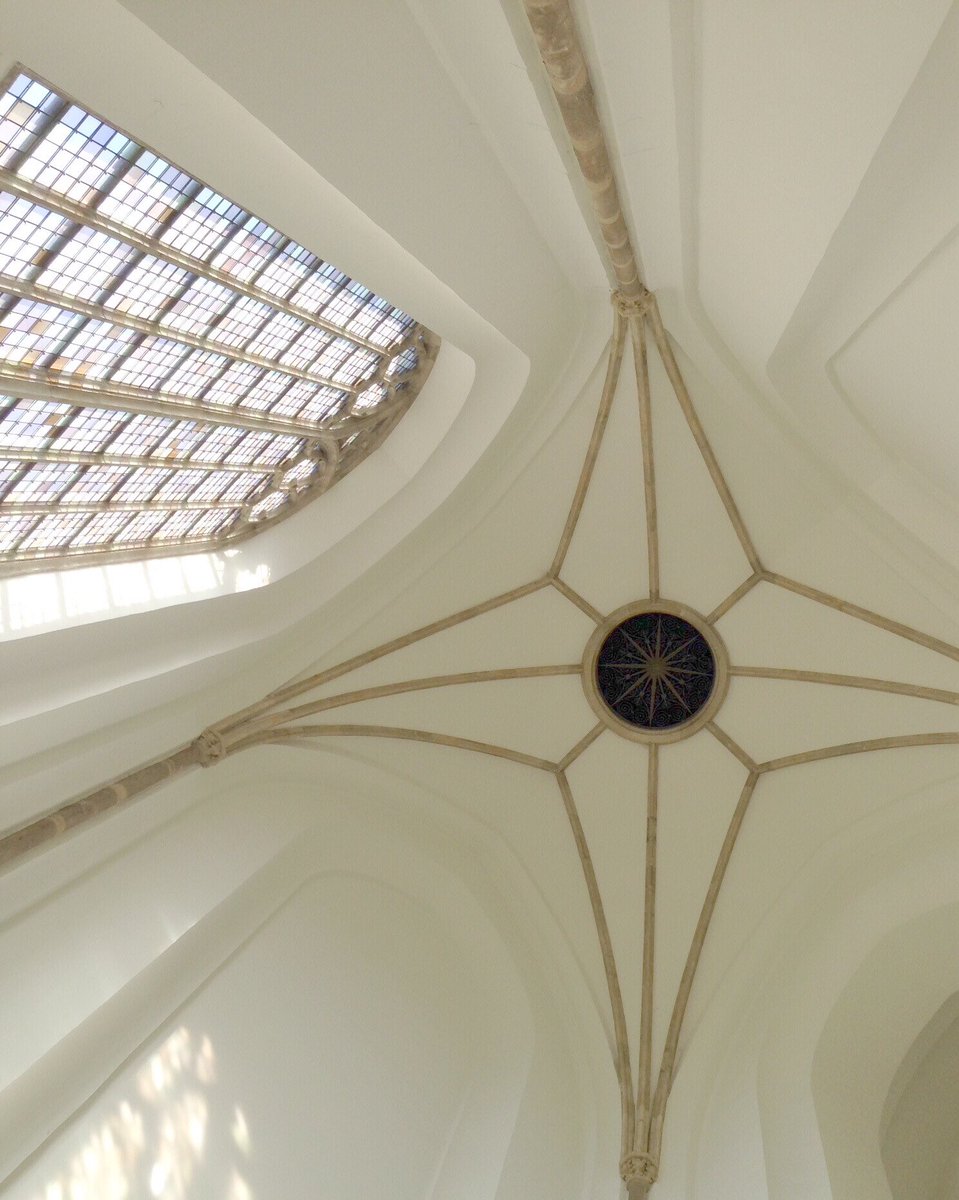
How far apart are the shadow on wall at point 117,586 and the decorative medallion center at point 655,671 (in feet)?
12.9

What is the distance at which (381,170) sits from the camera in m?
6.23

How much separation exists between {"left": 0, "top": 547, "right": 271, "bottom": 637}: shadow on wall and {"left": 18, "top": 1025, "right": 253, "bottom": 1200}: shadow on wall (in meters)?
3.48

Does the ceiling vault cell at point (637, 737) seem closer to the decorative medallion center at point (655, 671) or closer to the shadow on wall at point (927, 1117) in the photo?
the decorative medallion center at point (655, 671)

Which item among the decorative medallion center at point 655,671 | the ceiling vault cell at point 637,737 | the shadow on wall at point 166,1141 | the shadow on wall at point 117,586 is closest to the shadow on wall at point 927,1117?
the ceiling vault cell at point 637,737

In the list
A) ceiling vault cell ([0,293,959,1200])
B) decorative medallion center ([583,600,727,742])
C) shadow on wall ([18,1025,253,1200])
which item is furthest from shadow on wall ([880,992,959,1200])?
shadow on wall ([18,1025,253,1200])

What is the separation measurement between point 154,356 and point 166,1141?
6.02m

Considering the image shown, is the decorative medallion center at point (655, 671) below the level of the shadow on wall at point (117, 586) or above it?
above

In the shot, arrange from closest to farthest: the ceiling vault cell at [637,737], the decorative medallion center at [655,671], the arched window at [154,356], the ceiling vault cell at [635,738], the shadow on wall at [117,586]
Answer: the arched window at [154,356]
the shadow on wall at [117,586]
the ceiling vault cell at [635,738]
the ceiling vault cell at [637,737]
the decorative medallion center at [655,671]

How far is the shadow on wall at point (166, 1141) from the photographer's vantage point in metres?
6.89

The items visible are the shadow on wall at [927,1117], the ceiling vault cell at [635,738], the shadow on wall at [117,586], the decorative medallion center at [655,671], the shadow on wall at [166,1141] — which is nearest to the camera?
the shadow on wall at [166,1141]

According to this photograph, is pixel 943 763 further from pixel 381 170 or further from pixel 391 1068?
pixel 381 170

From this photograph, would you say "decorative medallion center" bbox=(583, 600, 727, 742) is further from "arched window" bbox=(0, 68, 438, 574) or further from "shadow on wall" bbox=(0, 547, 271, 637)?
"shadow on wall" bbox=(0, 547, 271, 637)

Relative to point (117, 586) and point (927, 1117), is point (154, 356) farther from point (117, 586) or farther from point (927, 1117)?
point (927, 1117)

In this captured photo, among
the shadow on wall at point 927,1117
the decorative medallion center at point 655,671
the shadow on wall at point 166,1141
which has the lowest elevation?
the shadow on wall at point 166,1141
